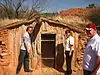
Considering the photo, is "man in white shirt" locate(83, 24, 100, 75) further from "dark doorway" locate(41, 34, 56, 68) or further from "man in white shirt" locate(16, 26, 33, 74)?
"dark doorway" locate(41, 34, 56, 68)

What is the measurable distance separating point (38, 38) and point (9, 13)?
16.7 meters

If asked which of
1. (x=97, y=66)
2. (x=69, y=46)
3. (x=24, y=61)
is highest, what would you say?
(x=69, y=46)

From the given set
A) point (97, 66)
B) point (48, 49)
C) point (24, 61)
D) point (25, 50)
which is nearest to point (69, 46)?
point (25, 50)

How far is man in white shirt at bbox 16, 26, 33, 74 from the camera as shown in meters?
14.2

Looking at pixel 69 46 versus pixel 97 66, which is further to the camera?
pixel 69 46

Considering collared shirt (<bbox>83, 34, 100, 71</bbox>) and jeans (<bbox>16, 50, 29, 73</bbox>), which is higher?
collared shirt (<bbox>83, 34, 100, 71</bbox>)

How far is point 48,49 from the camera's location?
1759 cm

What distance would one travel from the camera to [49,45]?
1755 centimetres

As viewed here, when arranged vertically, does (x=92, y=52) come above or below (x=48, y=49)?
above

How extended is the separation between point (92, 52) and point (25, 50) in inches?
316

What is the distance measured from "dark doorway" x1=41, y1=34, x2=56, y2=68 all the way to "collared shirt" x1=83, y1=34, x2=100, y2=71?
974 centimetres

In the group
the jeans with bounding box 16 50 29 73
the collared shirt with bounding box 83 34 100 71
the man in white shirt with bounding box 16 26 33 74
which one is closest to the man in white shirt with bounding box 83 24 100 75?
the collared shirt with bounding box 83 34 100 71

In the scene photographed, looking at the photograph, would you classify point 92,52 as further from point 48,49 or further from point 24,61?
point 48,49

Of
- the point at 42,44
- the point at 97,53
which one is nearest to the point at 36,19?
the point at 42,44
